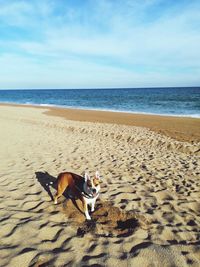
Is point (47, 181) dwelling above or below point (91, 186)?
below

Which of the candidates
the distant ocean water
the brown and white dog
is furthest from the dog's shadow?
the distant ocean water

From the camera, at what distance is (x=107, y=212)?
5.00m

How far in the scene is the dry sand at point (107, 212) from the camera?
371 centimetres

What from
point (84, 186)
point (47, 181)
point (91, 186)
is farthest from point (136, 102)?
point (91, 186)

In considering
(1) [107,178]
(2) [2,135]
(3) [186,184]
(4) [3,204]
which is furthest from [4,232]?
(2) [2,135]

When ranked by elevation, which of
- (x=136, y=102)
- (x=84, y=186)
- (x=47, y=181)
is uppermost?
(x=84, y=186)

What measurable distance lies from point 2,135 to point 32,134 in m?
1.50

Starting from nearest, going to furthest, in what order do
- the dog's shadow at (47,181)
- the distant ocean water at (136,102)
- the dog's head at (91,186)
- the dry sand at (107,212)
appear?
the dry sand at (107,212), the dog's head at (91,186), the dog's shadow at (47,181), the distant ocean water at (136,102)

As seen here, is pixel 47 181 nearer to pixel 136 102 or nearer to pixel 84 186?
pixel 84 186

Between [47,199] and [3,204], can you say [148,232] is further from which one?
[3,204]

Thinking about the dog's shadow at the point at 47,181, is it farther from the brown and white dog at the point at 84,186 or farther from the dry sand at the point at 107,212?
the brown and white dog at the point at 84,186

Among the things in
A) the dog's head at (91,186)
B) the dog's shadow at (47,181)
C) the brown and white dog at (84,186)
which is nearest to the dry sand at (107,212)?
the dog's shadow at (47,181)

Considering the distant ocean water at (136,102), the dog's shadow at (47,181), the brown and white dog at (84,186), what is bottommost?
the distant ocean water at (136,102)

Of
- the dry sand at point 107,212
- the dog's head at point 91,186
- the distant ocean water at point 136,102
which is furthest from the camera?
the distant ocean water at point 136,102
